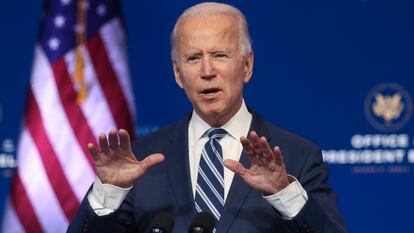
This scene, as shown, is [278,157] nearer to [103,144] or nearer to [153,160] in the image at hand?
[153,160]

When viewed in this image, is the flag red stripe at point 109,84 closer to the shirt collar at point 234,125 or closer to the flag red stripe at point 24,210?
the flag red stripe at point 24,210

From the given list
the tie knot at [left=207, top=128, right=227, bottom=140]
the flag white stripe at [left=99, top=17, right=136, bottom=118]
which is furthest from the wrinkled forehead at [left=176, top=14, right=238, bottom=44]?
the flag white stripe at [left=99, top=17, right=136, bottom=118]

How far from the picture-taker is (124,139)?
5.78 ft

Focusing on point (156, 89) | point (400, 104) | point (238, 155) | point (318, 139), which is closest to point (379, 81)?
point (400, 104)

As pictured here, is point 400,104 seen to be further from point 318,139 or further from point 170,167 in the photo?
point 170,167

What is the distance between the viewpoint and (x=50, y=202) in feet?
10.5

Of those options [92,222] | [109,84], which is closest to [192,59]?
[92,222]

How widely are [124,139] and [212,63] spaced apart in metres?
0.34

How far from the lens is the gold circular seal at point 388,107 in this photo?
3.16 m

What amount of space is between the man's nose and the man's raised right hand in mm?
275

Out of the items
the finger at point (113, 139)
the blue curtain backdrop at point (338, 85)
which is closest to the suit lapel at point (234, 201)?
the finger at point (113, 139)

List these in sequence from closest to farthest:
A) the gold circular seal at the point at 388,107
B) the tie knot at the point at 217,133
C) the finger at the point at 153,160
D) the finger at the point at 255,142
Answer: the finger at the point at 255,142 → the finger at the point at 153,160 → the tie knot at the point at 217,133 → the gold circular seal at the point at 388,107

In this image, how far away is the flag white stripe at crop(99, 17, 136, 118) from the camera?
326 centimetres

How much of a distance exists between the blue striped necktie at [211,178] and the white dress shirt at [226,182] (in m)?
0.02
